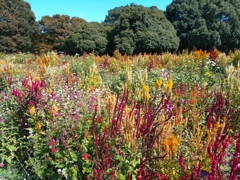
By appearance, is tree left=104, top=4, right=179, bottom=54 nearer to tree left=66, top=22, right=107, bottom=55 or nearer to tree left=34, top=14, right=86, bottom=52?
tree left=66, top=22, right=107, bottom=55

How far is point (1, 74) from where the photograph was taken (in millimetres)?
6191

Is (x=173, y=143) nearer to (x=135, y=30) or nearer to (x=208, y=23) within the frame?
(x=135, y=30)

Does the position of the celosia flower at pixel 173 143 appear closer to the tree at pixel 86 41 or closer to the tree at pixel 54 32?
the tree at pixel 86 41

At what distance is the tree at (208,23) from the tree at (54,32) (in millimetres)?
11768

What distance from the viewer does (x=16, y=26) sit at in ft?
91.4

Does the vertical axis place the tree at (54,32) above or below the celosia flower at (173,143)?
above

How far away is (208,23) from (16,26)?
64.7ft

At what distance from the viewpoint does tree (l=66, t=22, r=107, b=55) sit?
71.3ft

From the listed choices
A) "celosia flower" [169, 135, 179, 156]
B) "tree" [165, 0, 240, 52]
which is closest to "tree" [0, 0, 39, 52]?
"tree" [165, 0, 240, 52]

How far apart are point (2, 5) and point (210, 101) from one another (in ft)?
94.9

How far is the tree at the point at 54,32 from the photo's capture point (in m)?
28.6

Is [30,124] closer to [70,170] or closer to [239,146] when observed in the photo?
[70,170]

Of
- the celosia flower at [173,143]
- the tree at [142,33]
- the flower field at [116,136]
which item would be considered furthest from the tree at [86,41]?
the celosia flower at [173,143]

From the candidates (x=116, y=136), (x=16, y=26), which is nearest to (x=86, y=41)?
(x=16, y=26)
